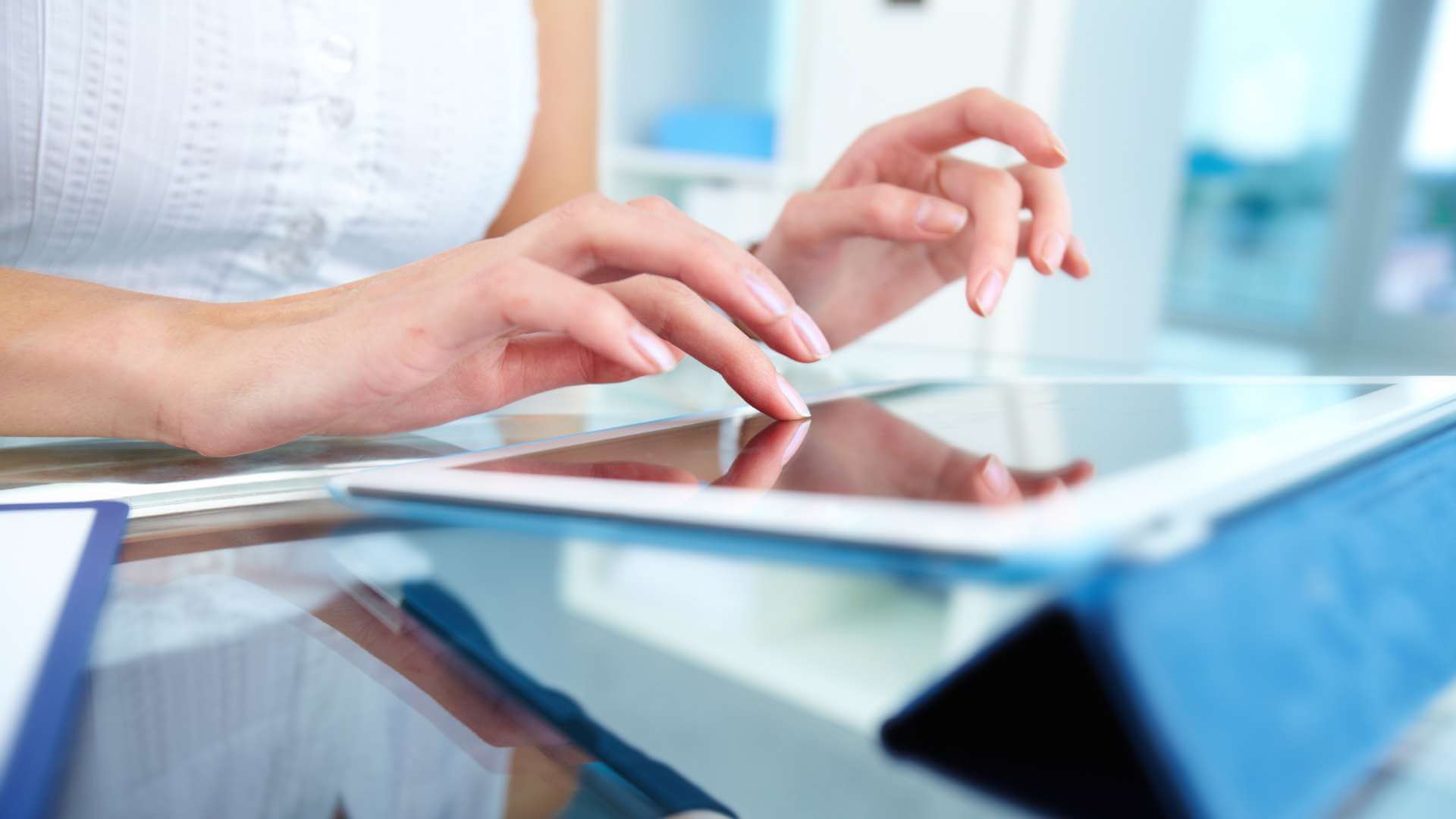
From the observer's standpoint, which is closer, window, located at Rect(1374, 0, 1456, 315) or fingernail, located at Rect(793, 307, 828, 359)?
fingernail, located at Rect(793, 307, 828, 359)

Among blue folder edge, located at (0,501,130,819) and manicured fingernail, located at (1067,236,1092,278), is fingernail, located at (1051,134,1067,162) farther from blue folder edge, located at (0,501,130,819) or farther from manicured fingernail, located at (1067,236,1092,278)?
blue folder edge, located at (0,501,130,819)

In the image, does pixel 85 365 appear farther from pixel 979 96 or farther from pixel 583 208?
pixel 979 96

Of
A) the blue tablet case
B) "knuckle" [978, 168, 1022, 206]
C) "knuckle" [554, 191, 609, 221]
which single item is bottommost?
the blue tablet case

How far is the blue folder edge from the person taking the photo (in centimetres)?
12

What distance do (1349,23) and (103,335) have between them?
295 cm

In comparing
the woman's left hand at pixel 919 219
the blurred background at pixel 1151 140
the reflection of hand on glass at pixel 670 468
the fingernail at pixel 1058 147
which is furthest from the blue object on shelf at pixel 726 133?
the reflection of hand on glass at pixel 670 468

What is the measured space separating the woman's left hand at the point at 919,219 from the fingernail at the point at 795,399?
12 centimetres

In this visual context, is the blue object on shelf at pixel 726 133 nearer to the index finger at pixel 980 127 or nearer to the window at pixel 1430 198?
the index finger at pixel 980 127

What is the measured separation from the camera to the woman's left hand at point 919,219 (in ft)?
1.44

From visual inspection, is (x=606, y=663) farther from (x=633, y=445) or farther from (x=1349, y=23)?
(x=1349, y=23)

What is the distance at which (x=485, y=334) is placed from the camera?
271 mm

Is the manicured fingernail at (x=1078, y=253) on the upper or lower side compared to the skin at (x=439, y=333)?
upper

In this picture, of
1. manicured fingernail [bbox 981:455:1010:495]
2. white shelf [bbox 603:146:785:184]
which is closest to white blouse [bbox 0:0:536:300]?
manicured fingernail [bbox 981:455:1010:495]

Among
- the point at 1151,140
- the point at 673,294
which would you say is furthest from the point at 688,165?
the point at 673,294
